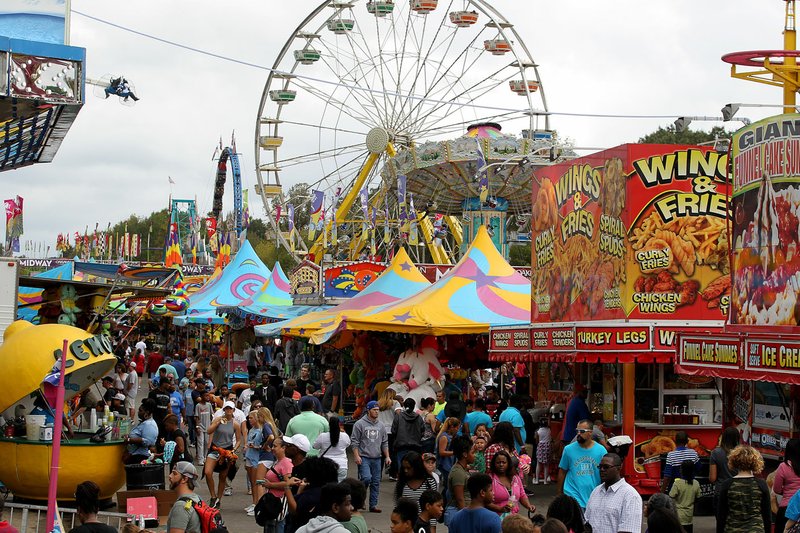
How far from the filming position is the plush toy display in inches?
774

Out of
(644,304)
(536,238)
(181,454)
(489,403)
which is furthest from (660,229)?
(181,454)

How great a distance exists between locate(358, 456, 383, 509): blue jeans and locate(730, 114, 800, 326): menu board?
14.2ft

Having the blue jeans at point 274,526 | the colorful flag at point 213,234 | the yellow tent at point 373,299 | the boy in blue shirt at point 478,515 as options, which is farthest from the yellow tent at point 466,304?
the colorful flag at point 213,234

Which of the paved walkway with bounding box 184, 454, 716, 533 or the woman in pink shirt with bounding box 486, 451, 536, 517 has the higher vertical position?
the woman in pink shirt with bounding box 486, 451, 536, 517

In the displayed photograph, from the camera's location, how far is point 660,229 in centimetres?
1458

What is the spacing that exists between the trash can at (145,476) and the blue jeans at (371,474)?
2.28 meters


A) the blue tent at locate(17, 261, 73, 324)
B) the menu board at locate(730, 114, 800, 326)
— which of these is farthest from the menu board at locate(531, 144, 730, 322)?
the blue tent at locate(17, 261, 73, 324)

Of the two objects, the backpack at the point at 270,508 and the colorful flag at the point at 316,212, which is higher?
the colorful flag at the point at 316,212

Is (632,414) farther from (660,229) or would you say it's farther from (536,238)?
(536,238)

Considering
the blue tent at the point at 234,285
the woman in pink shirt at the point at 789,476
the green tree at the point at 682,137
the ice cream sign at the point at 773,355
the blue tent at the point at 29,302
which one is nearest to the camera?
the woman in pink shirt at the point at 789,476

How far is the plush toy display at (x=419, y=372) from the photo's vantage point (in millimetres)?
19672

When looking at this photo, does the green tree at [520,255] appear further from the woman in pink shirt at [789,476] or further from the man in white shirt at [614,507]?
the man in white shirt at [614,507]

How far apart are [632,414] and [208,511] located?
7.76 metres

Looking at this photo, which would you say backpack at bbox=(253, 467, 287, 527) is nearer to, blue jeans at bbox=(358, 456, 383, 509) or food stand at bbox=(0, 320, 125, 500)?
food stand at bbox=(0, 320, 125, 500)
